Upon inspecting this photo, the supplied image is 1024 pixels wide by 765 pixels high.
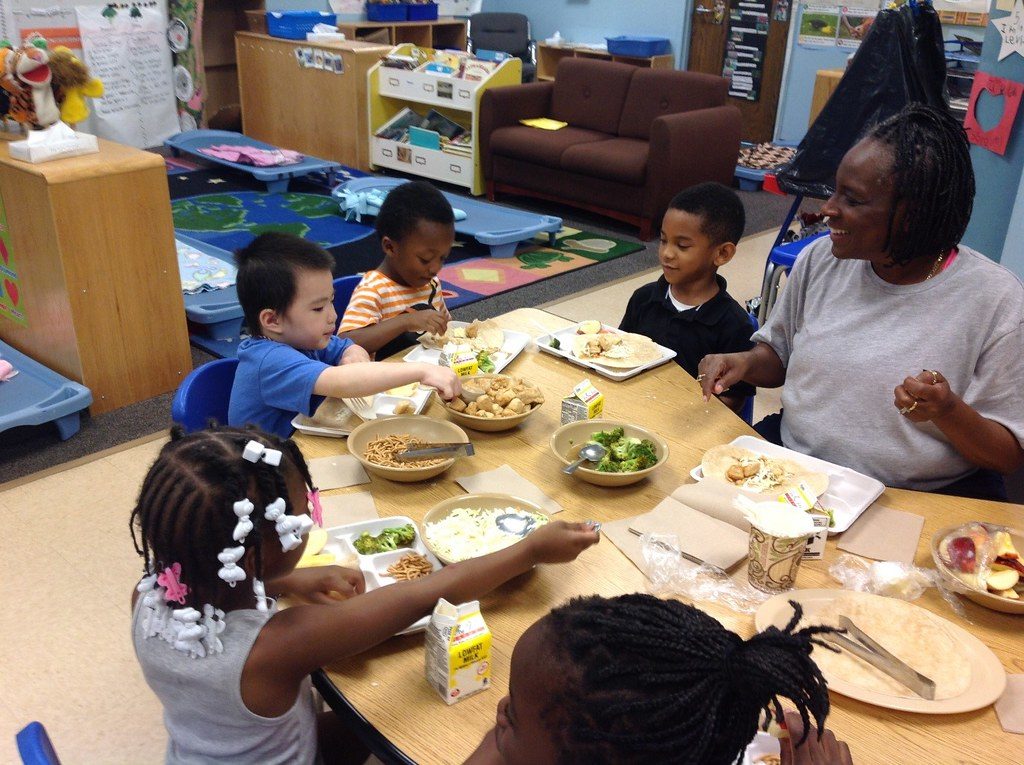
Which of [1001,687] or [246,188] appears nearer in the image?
[1001,687]

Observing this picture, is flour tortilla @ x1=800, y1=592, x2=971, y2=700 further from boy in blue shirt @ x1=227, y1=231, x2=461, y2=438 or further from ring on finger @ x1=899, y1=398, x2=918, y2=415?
boy in blue shirt @ x1=227, y1=231, x2=461, y2=438

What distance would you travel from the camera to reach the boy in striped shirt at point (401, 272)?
242 cm

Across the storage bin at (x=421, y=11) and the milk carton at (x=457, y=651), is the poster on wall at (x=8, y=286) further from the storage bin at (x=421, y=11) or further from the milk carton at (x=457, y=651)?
the storage bin at (x=421, y=11)

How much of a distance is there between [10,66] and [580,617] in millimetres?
3272

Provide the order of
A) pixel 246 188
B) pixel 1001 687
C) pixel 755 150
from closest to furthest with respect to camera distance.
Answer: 1. pixel 1001 687
2. pixel 246 188
3. pixel 755 150

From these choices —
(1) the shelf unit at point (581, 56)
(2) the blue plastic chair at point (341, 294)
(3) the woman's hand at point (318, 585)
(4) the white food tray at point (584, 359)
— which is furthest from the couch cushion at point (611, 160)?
(3) the woman's hand at point (318, 585)

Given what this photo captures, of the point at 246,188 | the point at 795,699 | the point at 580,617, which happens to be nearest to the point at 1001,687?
the point at 795,699

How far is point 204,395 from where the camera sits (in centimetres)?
193

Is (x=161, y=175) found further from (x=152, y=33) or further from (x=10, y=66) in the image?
(x=152, y=33)

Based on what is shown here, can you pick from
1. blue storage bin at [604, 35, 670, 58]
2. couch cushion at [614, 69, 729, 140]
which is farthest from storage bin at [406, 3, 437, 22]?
couch cushion at [614, 69, 729, 140]

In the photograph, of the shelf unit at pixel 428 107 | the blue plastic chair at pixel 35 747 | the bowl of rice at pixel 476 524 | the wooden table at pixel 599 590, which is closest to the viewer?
the blue plastic chair at pixel 35 747

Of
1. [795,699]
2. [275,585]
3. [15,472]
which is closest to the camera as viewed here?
[795,699]

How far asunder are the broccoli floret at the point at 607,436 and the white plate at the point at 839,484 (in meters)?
0.16

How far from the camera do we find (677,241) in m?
2.42
